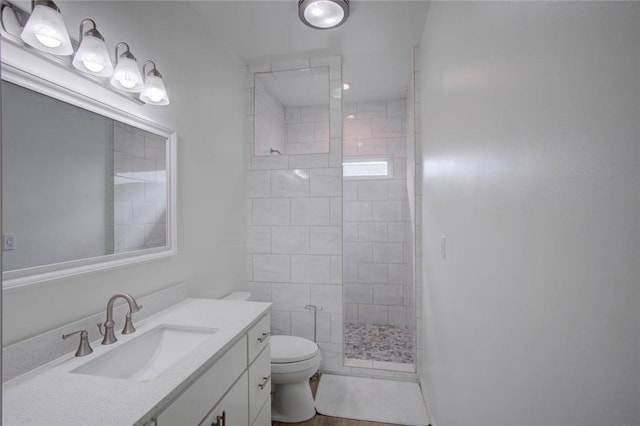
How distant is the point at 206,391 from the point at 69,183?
2.92ft

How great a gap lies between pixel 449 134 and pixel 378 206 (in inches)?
84.4

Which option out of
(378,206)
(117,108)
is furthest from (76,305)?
(378,206)

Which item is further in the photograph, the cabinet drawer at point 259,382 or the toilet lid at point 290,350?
the toilet lid at point 290,350

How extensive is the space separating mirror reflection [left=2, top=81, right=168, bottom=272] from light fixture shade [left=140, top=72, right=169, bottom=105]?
0.50 feet

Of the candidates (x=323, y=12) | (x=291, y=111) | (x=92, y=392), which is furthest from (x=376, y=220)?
(x=92, y=392)

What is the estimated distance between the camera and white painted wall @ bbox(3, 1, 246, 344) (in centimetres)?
121

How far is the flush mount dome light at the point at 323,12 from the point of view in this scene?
1.87 m

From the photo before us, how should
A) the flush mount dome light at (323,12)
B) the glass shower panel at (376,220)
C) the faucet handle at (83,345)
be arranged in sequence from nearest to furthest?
the faucet handle at (83,345)
the flush mount dome light at (323,12)
the glass shower panel at (376,220)

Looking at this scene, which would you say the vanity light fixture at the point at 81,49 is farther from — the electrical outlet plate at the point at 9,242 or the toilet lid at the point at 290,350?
the toilet lid at the point at 290,350

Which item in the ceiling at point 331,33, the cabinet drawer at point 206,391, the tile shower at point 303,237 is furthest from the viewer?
the tile shower at point 303,237

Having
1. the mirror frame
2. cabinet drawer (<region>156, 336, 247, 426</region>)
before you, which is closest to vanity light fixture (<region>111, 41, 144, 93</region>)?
the mirror frame

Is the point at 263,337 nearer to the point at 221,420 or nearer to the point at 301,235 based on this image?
the point at 221,420

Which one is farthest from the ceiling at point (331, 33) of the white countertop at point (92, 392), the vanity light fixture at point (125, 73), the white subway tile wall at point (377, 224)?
the white countertop at point (92, 392)

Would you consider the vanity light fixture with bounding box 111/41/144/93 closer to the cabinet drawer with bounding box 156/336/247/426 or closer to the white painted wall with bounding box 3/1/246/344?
the white painted wall with bounding box 3/1/246/344
